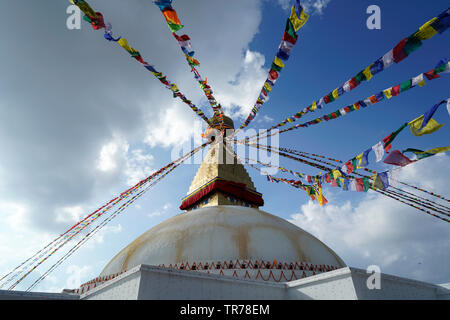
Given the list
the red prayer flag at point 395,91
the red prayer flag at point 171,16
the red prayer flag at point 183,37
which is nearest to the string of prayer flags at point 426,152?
the red prayer flag at point 395,91

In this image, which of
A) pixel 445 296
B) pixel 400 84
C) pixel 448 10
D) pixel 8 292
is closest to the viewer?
pixel 448 10

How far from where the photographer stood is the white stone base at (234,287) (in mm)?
5039

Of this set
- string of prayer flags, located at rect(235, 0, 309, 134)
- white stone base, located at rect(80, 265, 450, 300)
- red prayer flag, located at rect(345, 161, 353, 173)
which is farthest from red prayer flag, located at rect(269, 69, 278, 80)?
white stone base, located at rect(80, 265, 450, 300)

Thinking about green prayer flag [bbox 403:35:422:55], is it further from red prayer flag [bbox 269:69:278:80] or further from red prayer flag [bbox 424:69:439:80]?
red prayer flag [bbox 269:69:278:80]

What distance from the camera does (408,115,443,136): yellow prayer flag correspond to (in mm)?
4226

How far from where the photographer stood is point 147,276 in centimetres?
500

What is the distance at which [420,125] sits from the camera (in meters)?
4.36

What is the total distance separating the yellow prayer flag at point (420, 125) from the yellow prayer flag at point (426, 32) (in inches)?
47.9

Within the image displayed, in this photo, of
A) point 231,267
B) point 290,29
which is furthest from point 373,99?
point 231,267

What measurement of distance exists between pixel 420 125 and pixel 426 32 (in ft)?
4.61

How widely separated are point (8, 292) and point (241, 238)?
19.0 ft

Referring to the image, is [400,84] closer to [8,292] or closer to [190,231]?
[190,231]

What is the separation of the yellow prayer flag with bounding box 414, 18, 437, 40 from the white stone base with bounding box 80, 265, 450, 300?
14.5 feet
